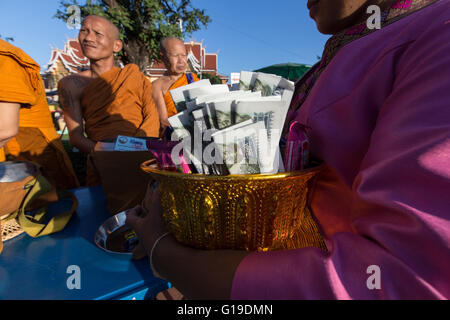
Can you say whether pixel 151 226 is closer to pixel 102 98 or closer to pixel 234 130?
pixel 234 130

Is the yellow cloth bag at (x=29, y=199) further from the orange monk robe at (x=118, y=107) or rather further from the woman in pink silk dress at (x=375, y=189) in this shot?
the orange monk robe at (x=118, y=107)

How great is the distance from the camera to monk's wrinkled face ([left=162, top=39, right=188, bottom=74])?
3.01 meters

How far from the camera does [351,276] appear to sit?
25cm

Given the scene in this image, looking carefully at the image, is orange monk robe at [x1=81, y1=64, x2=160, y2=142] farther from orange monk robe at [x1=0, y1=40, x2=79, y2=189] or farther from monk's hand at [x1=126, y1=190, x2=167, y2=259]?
monk's hand at [x1=126, y1=190, x2=167, y2=259]

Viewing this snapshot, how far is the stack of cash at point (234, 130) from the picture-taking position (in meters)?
0.30

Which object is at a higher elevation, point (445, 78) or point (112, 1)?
point (112, 1)

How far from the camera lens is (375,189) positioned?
0.26 metres

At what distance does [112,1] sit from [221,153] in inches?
334

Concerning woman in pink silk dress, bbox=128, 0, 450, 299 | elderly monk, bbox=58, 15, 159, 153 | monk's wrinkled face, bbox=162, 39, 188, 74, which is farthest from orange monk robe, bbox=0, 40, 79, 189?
monk's wrinkled face, bbox=162, 39, 188, 74

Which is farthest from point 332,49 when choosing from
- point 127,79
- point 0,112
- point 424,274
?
point 127,79

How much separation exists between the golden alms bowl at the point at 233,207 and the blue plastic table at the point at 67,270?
232mm

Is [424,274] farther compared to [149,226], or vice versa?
[149,226]

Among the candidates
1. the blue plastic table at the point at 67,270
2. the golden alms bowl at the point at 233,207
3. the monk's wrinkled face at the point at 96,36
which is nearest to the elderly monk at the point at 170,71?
the monk's wrinkled face at the point at 96,36
